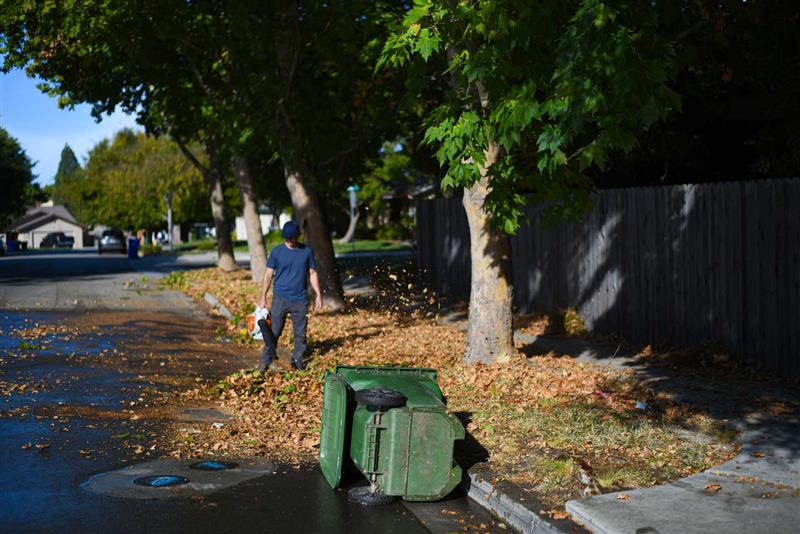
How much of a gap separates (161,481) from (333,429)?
4.33ft

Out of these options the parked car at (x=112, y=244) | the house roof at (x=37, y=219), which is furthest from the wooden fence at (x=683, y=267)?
the house roof at (x=37, y=219)

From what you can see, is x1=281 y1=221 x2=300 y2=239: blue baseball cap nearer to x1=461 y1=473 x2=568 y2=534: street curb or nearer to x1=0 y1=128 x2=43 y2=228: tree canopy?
x1=461 y1=473 x2=568 y2=534: street curb

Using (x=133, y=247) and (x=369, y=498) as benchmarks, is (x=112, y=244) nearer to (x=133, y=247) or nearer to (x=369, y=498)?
(x=133, y=247)

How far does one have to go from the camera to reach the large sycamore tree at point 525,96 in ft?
27.3

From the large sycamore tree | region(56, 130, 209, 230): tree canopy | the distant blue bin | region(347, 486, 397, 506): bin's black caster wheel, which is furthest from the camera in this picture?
region(56, 130, 209, 230): tree canopy

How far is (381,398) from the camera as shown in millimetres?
6820

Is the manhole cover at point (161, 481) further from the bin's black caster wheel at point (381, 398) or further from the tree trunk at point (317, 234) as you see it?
the tree trunk at point (317, 234)

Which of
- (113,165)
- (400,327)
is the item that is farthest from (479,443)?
(113,165)

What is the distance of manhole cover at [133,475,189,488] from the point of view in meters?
7.30

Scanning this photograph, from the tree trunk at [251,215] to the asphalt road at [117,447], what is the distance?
947cm

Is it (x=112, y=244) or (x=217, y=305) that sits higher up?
(x=112, y=244)

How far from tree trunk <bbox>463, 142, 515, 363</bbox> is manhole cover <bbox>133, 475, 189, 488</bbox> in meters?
5.37

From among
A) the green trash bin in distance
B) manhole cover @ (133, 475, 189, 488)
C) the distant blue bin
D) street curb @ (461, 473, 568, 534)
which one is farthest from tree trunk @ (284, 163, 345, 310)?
the distant blue bin

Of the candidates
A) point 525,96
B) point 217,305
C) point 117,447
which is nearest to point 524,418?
point 525,96
